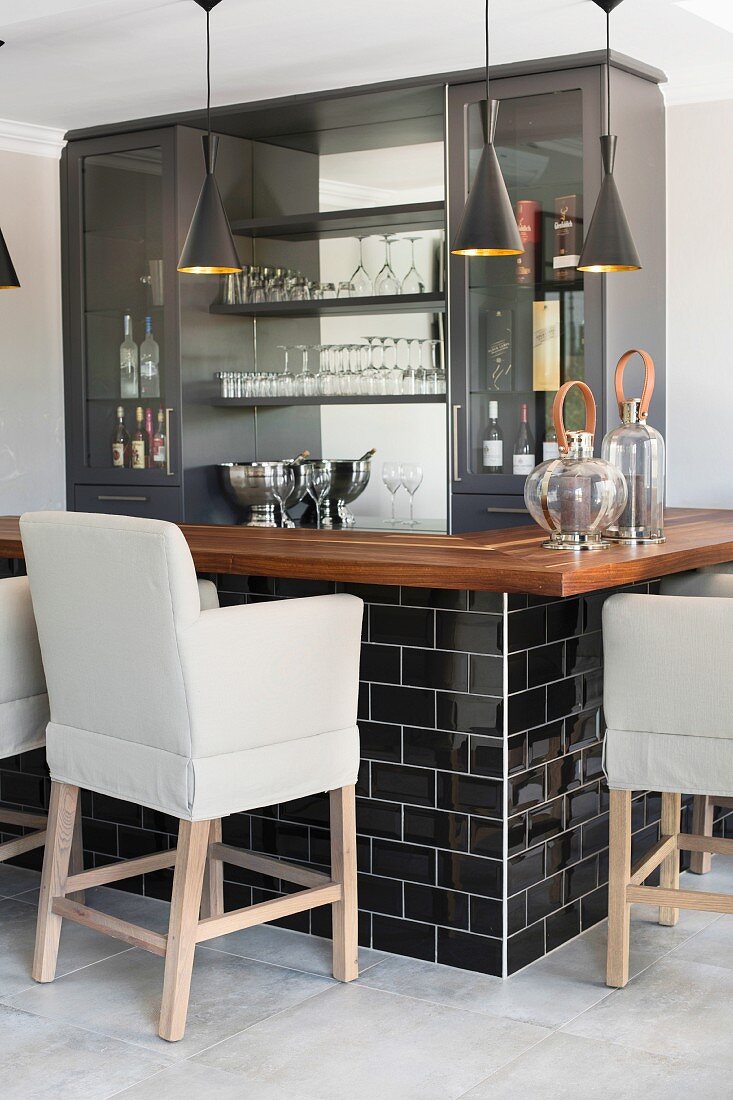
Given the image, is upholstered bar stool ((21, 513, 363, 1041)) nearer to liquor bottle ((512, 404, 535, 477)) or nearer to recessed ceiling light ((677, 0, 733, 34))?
liquor bottle ((512, 404, 535, 477))

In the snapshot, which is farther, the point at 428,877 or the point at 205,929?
the point at 428,877

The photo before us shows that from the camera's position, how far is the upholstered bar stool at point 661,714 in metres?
2.54

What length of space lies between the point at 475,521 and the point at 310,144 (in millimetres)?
1696

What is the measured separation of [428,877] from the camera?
112 inches

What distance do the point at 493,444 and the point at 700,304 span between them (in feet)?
2.80

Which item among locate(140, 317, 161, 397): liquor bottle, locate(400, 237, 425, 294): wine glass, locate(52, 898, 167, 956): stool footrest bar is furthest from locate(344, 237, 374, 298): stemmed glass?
locate(52, 898, 167, 956): stool footrest bar

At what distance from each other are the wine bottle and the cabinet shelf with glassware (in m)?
1.30

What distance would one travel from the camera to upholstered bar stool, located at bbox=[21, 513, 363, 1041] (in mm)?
2398

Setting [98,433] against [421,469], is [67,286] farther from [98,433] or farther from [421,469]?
[421,469]

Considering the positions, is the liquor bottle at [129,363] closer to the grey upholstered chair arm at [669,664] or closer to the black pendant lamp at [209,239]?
the black pendant lamp at [209,239]

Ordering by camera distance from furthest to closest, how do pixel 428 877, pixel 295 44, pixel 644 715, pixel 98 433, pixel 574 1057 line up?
1. pixel 98 433
2. pixel 295 44
3. pixel 428 877
4. pixel 644 715
5. pixel 574 1057

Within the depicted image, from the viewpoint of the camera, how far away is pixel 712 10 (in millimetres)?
3633

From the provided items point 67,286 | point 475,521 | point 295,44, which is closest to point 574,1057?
point 475,521

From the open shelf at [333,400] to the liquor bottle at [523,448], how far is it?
31 centimetres
